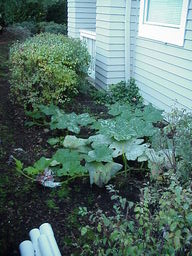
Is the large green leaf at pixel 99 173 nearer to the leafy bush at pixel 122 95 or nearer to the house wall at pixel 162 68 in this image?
the house wall at pixel 162 68

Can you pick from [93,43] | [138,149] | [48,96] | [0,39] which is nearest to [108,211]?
[138,149]

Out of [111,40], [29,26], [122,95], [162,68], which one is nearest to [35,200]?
[162,68]

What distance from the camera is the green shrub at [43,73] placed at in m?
4.58

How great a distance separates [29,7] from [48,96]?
1069 cm

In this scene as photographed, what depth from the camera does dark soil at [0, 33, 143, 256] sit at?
2480mm

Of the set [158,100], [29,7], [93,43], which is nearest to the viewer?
[158,100]

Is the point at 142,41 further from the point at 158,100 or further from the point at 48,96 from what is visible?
the point at 48,96

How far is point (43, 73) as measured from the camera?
4.59 metres

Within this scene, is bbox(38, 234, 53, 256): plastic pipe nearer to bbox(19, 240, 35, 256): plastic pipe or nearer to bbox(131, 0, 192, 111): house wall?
bbox(19, 240, 35, 256): plastic pipe

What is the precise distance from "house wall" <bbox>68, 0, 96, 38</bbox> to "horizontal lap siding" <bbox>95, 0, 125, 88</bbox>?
1.81 metres

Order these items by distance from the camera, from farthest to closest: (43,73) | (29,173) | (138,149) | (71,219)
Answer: (43,73) < (138,149) < (29,173) < (71,219)

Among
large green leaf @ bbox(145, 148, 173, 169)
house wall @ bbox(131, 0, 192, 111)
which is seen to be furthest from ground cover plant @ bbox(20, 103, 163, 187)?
house wall @ bbox(131, 0, 192, 111)

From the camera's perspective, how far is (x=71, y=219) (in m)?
2.67

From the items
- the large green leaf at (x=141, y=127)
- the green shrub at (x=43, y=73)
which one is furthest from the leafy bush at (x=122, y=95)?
the large green leaf at (x=141, y=127)
